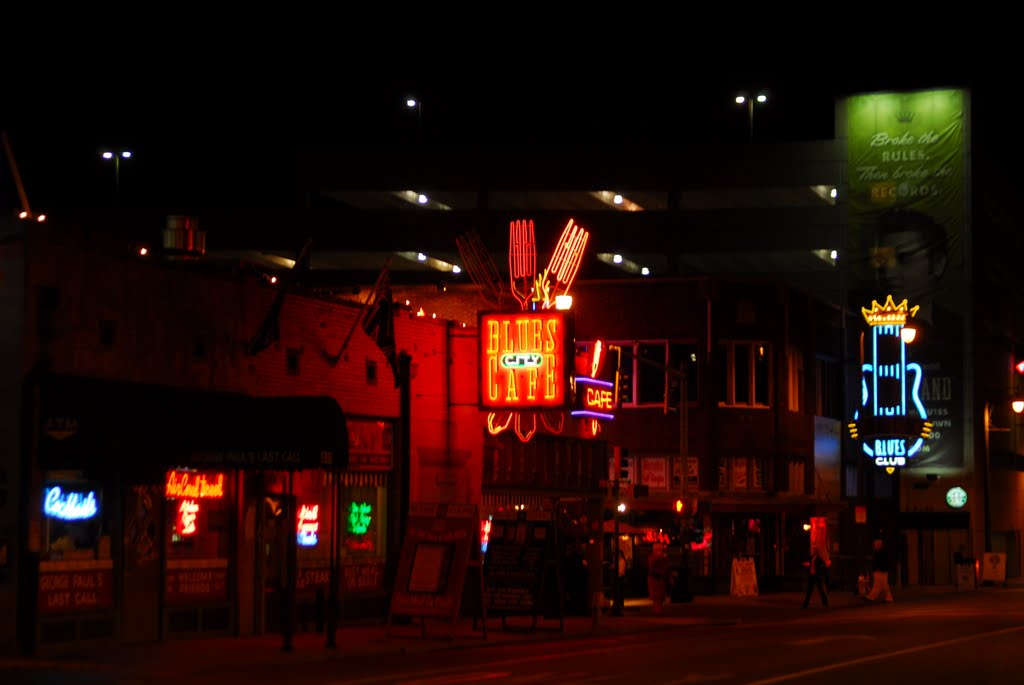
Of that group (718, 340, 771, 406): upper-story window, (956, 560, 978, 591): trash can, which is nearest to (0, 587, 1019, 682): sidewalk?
(718, 340, 771, 406): upper-story window

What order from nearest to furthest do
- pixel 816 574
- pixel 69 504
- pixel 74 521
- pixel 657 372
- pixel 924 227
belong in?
1. pixel 69 504
2. pixel 74 521
3. pixel 816 574
4. pixel 657 372
5. pixel 924 227

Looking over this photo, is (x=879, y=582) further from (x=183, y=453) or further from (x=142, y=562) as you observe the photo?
(x=142, y=562)

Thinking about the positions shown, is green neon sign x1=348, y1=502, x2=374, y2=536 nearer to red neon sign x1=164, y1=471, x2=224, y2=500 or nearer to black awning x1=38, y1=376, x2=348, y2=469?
red neon sign x1=164, y1=471, x2=224, y2=500

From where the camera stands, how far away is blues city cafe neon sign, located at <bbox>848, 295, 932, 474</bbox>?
196 feet

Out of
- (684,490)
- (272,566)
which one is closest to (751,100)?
(684,490)

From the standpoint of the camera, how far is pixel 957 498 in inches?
2675

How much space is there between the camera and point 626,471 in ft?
170

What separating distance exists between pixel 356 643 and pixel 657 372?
27521 mm

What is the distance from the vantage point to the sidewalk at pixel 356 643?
2203 cm

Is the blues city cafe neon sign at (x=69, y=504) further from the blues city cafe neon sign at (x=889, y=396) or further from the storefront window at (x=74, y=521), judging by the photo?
the blues city cafe neon sign at (x=889, y=396)

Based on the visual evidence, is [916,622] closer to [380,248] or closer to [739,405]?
[739,405]

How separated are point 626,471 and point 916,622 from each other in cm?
1873

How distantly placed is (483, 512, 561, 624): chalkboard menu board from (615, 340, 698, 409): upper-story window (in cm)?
2118

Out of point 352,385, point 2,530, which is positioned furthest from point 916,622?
point 2,530
